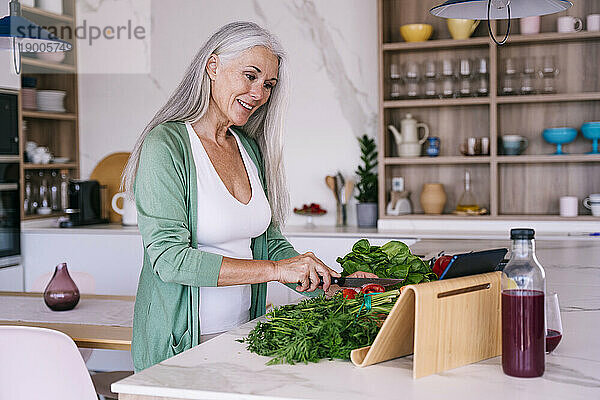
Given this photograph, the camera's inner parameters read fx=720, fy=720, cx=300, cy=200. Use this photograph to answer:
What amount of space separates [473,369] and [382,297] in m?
0.31

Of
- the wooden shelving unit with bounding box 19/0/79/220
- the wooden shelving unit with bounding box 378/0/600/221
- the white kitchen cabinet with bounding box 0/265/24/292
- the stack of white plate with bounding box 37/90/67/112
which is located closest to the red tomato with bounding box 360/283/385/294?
the wooden shelving unit with bounding box 378/0/600/221

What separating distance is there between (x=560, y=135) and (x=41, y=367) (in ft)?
10.8

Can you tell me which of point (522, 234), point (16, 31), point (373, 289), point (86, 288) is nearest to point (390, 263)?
point (373, 289)

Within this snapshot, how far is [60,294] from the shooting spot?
262 centimetres

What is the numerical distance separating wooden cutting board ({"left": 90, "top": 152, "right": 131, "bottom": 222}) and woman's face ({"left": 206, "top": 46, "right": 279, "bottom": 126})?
3.31 meters

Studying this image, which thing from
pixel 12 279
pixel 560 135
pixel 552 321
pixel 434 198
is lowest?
pixel 12 279

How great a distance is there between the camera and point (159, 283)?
1935mm

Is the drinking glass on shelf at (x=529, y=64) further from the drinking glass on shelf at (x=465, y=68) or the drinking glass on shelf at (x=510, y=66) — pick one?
the drinking glass on shelf at (x=465, y=68)

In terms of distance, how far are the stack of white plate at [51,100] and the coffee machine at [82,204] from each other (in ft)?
1.87

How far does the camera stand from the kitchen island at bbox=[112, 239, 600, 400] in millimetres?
1231

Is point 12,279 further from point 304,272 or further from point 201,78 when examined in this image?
point 304,272

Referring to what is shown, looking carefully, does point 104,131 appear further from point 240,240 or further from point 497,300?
point 497,300

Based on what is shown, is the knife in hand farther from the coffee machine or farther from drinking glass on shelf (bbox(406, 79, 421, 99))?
the coffee machine

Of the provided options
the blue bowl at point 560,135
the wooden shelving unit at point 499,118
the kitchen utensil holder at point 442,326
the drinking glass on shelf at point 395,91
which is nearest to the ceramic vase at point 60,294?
the kitchen utensil holder at point 442,326
